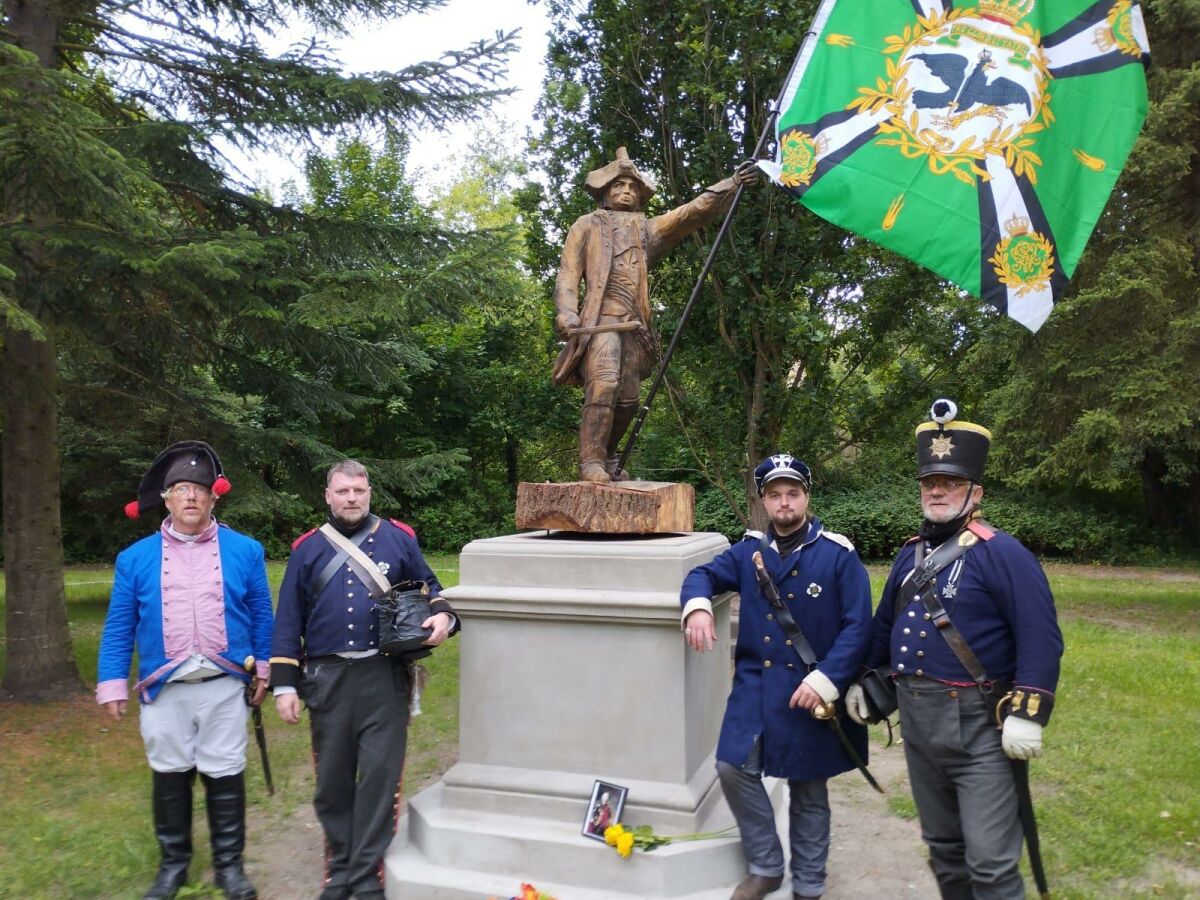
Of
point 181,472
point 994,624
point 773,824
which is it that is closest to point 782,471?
point 994,624

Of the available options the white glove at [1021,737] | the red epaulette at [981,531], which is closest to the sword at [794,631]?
the white glove at [1021,737]

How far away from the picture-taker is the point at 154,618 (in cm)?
357

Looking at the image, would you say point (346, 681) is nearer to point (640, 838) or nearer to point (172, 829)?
point (172, 829)

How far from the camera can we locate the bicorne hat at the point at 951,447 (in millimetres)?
2951

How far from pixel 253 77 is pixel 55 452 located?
3344mm

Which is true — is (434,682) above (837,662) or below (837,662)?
below

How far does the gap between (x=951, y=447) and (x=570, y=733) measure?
2017 millimetres

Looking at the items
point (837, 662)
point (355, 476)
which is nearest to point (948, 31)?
point (837, 662)

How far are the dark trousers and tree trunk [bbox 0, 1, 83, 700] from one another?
436 centimetres

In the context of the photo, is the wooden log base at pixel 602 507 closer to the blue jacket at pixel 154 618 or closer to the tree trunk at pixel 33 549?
the blue jacket at pixel 154 618

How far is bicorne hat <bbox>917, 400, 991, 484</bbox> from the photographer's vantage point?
9.68 feet

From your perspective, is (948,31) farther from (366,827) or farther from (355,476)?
(366,827)

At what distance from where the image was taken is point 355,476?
12.1 feet

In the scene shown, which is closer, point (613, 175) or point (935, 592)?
point (935, 592)
